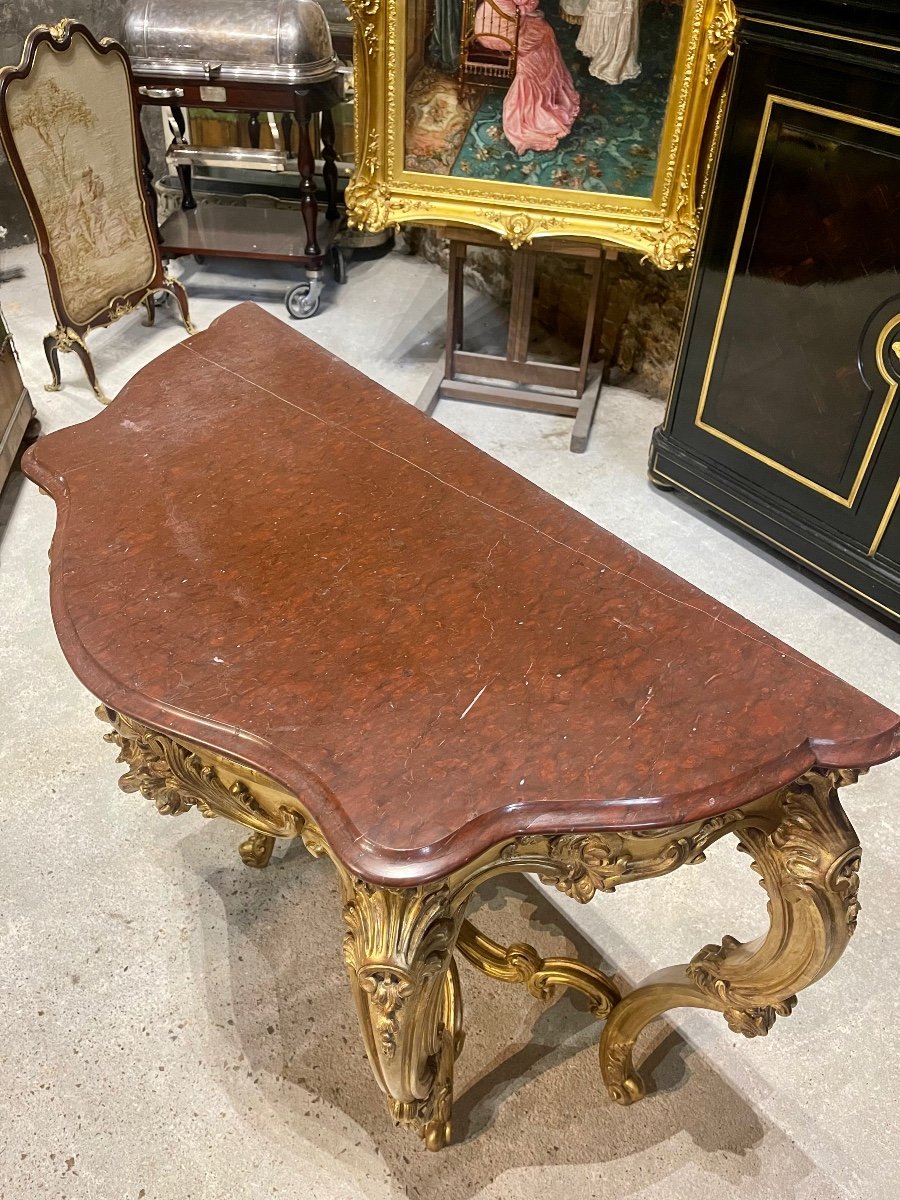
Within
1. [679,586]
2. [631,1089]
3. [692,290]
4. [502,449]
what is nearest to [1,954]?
[631,1089]

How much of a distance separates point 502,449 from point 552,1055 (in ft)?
7.74

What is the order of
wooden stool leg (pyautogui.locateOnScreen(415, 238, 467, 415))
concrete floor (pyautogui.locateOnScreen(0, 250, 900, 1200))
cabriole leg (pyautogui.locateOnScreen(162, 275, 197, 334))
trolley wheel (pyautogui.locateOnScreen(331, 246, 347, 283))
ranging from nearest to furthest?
concrete floor (pyautogui.locateOnScreen(0, 250, 900, 1200))
wooden stool leg (pyautogui.locateOnScreen(415, 238, 467, 415))
cabriole leg (pyautogui.locateOnScreen(162, 275, 197, 334))
trolley wheel (pyautogui.locateOnScreen(331, 246, 347, 283))

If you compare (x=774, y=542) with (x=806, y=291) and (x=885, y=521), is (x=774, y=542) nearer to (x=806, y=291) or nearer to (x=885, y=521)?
(x=885, y=521)

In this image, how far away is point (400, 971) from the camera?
1234mm

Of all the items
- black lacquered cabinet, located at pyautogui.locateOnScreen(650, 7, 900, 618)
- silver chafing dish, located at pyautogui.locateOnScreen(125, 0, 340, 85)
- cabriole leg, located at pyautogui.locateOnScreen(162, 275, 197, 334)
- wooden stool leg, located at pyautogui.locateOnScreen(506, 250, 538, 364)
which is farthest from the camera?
cabriole leg, located at pyautogui.locateOnScreen(162, 275, 197, 334)

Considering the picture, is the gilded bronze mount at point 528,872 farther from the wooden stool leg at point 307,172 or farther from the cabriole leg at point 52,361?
the wooden stool leg at point 307,172

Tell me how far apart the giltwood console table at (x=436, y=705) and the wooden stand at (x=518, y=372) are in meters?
1.99

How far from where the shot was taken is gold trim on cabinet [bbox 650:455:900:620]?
2929mm

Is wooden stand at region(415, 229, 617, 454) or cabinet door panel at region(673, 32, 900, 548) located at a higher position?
cabinet door panel at region(673, 32, 900, 548)

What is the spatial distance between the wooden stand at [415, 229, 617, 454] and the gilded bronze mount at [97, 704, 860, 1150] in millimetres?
2459

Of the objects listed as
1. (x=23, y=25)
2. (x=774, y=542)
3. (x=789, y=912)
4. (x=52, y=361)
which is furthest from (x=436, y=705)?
(x=23, y=25)

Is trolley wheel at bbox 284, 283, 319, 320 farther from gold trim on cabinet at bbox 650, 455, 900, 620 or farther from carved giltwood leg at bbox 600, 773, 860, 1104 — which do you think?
carved giltwood leg at bbox 600, 773, 860, 1104

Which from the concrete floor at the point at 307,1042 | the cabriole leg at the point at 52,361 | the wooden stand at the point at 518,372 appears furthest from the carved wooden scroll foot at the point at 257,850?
the cabriole leg at the point at 52,361

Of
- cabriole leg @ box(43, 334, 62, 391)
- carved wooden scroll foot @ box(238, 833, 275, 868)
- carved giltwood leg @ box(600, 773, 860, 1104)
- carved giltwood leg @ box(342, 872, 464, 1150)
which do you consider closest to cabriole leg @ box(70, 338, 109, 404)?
cabriole leg @ box(43, 334, 62, 391)
